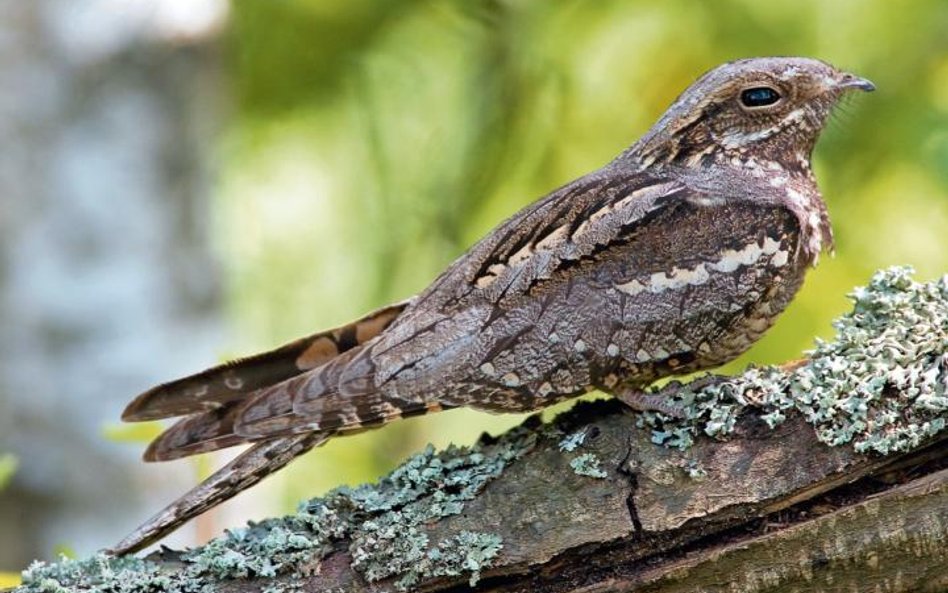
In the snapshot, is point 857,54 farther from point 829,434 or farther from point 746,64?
point 829,434

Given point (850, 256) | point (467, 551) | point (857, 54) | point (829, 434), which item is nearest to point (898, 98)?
point (857, 54)

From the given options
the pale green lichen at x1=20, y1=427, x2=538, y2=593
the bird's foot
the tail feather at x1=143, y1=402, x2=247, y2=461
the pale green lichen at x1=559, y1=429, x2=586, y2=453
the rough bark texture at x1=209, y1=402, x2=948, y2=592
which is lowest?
the rough bark texture at x1=209, y1=402, x2=948, y2=592

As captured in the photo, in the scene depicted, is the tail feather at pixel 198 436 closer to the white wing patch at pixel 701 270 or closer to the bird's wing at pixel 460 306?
the bird's wing at pixel 460 306

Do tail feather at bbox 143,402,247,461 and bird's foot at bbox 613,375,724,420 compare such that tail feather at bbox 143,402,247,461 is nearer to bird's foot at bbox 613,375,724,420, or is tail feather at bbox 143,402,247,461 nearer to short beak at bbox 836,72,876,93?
bird's foot at bbox 613,375,724,420

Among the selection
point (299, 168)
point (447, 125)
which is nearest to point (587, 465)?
point (447, 125)

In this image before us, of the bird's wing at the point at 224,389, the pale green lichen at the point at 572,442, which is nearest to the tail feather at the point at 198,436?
the bird's wing at the point at 224,389

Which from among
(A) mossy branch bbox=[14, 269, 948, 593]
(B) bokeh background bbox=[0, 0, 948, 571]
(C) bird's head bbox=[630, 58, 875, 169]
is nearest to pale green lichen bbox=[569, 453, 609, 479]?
(A) mossy branch bbox=[14, 269, 948, 593]

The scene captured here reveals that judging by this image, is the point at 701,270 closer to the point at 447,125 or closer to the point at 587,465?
the point at 587,465
